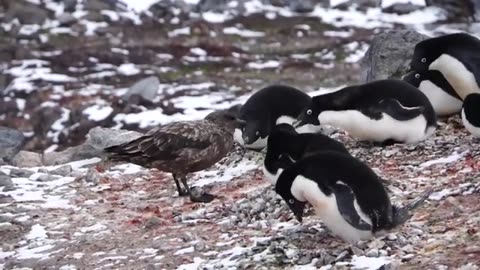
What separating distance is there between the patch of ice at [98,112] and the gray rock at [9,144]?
18.1ft

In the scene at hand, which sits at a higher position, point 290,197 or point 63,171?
point 290,197

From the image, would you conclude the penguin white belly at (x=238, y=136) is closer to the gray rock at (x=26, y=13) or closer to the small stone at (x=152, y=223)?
the small stone at (x=152, y=223)

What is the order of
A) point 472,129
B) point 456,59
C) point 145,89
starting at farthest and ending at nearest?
point 145,89, point 456,59, point 472,129

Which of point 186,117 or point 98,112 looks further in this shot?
point 98,112

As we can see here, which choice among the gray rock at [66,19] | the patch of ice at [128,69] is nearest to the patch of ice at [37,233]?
the patch of ice at [128,69]

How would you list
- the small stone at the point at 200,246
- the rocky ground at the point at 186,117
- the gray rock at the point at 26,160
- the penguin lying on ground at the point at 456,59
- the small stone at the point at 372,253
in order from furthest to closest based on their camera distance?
the gray rock at the point at 26,160
the penguin lying on ground at the point at 456,59
the small stone at the point at 200,246
the rocky ground at the point at 186,117
the small stone at the point at 372,253

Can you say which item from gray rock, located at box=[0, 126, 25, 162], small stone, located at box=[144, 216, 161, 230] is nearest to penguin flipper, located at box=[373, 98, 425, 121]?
small stone, located at box=[144, 216, 161, 230]

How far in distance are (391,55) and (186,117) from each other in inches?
319

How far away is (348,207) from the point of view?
Answer: 5.87 metres

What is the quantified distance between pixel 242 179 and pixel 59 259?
2.23 meters

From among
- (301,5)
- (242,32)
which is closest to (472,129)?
(242,32)

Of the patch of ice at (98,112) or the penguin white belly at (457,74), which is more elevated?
the penguin white belly at (457,74)

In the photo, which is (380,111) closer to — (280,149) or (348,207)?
(280,149)

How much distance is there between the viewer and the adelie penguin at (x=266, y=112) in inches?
358
